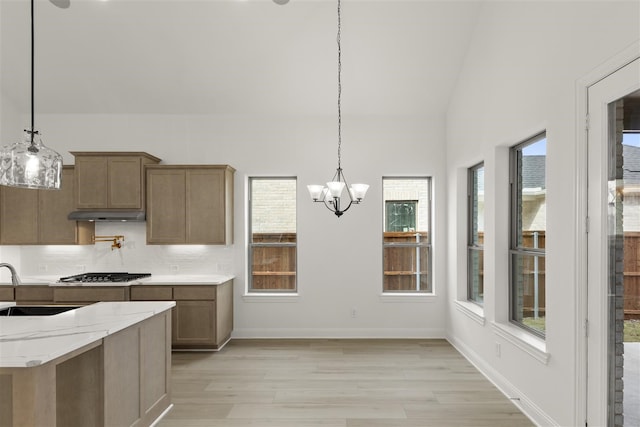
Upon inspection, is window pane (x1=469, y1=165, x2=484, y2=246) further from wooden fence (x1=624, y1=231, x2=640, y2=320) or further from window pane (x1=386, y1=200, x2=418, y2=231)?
wooden fence (x1=624, y1=231, x2=640, y2=320)

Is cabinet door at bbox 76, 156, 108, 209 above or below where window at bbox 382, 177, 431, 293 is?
above

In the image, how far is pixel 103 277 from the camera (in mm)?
5027

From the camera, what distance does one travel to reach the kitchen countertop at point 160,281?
470cm

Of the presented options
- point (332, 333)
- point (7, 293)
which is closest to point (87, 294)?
point (7, 293)

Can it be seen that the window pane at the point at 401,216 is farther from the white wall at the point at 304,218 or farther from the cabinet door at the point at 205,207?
the cabinet door at the point at 205,207

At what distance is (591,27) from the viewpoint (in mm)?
2391

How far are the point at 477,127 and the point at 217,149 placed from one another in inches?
130

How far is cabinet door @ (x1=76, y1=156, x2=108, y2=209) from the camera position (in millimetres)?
4953

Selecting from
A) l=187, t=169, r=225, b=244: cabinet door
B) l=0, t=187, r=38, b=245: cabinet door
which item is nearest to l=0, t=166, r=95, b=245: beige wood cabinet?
l=0, t=187, r=38, b=245: cabinet door

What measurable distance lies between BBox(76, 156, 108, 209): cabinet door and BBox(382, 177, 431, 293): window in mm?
3619

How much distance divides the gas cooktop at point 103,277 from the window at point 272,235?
1.43 meters

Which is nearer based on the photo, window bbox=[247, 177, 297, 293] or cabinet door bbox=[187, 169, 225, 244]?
cabinet door bbox=[187, 169, 225, 244]

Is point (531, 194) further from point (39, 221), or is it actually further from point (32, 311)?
point (39, 221)

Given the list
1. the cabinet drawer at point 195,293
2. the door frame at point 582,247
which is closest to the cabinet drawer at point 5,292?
the cabinet drawer at point 195,293
